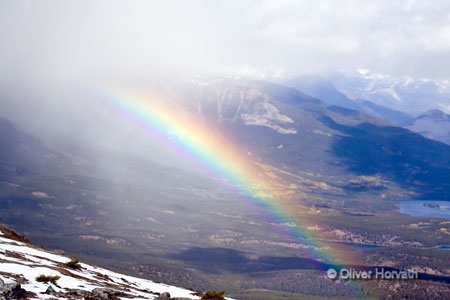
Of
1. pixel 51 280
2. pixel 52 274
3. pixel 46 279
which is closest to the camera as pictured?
pixel 46 279

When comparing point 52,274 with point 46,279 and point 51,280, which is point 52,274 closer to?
point 51,280

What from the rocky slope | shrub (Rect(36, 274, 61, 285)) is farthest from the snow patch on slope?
shrub (Rect(36, 274, 61, 285))

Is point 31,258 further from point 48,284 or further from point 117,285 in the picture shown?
point 48,284

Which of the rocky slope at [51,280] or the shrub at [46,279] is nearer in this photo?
the rocky slope at [51,280]

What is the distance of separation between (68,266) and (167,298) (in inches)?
582

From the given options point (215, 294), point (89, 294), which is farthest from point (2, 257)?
point (215, 294)

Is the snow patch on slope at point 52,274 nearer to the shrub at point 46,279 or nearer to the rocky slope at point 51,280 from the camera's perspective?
the rocky slope at point 51,280

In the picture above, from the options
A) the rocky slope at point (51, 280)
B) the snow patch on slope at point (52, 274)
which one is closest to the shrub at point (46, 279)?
the rocky slope at point (51, 280)

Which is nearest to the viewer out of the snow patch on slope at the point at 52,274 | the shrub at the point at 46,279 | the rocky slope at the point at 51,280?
the rocky slope at the point at 51,280

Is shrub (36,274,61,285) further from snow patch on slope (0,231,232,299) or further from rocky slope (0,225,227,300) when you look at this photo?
snow patch on slope (0,231,232,299)

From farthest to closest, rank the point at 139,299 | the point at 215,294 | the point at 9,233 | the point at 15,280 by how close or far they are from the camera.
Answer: the point at 9,233, the point at 215,294, the point at 139,299, the point at 15,280

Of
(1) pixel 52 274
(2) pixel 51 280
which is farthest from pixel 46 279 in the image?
(1) pixel 52 274

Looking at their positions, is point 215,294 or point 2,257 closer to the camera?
point 2,257

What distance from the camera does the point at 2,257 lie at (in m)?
47.3
